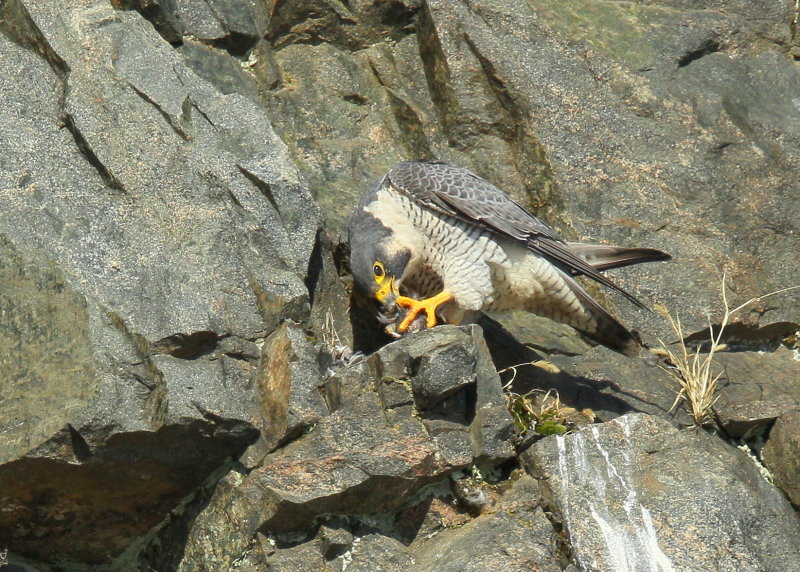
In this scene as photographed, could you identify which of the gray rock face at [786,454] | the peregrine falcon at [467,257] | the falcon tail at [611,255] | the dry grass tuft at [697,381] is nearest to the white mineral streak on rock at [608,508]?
the dry grass tuft at [697,381]

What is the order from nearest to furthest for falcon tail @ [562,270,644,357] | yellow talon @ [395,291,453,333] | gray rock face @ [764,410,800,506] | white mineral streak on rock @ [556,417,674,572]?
1. white mineral streak on rock @ [556,417,674,572]
2. gray rock face @ [764,410,800,506]
3. yellow talon @ [395,291,453,333]
4. falcon tail @ [562,270,644,357]

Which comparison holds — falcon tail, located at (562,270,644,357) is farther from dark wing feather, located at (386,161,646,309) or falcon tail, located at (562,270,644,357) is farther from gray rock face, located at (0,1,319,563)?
gray rock face, located at (0,1,319,563)

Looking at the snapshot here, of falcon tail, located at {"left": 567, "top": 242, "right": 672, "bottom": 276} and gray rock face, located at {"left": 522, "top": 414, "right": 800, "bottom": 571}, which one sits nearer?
gray rock face, located at {"left": 522, "top": 414, "right": 800, "bottom": 571}

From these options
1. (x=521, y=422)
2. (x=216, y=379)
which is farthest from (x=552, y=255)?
(x=216, y=379)

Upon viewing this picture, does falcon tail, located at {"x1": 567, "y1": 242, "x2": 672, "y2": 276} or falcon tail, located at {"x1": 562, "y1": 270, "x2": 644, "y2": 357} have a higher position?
falcon tail, located at {"x1": 567, "y1": 242, "x2": 672, "y2": 276}

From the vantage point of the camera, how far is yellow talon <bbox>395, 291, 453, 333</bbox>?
19.7 feet

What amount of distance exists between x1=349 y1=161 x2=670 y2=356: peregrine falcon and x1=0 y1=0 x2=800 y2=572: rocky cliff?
1.00ft

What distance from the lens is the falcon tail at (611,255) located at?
6203 millimetres

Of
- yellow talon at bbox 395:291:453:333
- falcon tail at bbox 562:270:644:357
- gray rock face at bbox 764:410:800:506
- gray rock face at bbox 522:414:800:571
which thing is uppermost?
yellow talon at bbox 395:291:453:333

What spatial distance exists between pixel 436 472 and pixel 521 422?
0.73m

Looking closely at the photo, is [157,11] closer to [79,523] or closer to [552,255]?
[552,255]

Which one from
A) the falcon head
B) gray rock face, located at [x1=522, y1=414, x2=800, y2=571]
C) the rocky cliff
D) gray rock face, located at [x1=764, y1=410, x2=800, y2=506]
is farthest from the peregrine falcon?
gray rock face, located at [x1=522, y1=414, x2=800, y2=571]

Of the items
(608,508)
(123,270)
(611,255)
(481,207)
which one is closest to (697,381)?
(611,255)

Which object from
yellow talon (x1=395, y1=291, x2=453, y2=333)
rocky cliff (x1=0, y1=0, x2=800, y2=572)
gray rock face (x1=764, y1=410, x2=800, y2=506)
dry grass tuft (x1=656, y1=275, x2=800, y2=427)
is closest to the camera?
rocky cliff (x1=0, y1=0, x2=800, y2=572)
